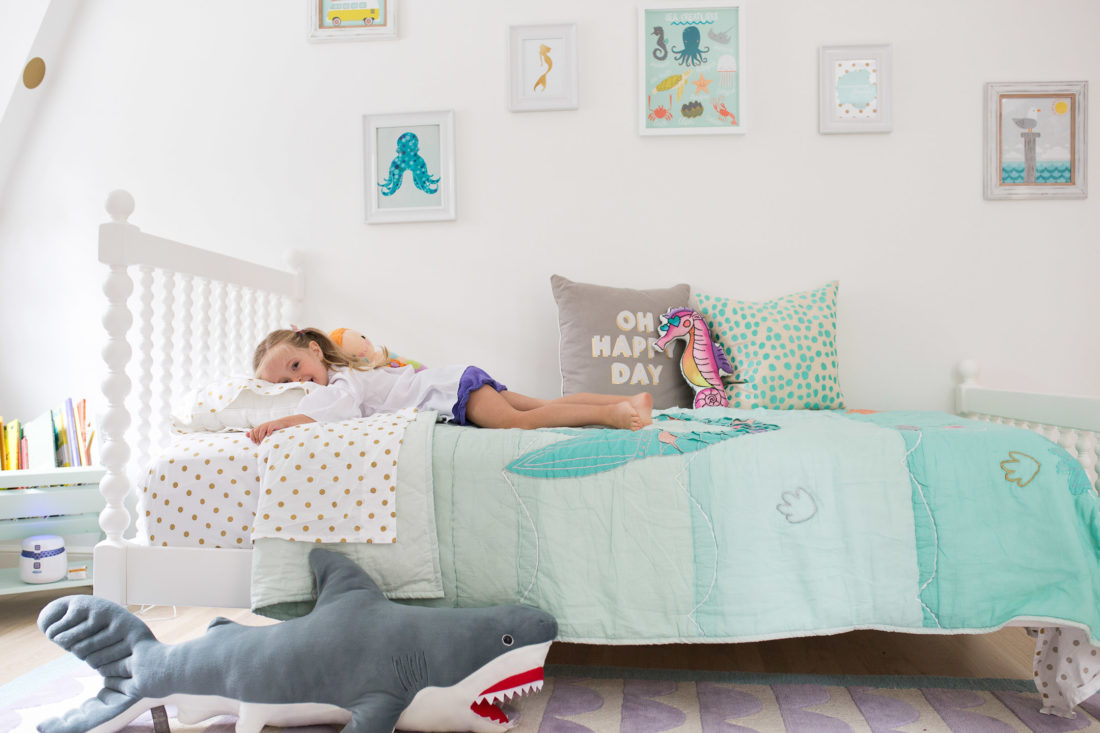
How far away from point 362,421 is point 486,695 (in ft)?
1.74

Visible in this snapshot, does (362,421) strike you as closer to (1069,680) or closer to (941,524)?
(941,524)

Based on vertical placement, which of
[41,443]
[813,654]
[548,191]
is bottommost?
[813,654]

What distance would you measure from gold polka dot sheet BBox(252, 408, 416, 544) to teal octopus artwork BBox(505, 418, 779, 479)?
219mm

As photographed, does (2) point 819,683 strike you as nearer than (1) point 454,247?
Yes

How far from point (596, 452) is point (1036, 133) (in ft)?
5.74

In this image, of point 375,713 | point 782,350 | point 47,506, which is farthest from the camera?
point 782,350

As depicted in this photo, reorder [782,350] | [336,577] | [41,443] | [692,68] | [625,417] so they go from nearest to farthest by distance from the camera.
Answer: [336,577] → [625,417] → [782,350] → [41,443] → [692,68]

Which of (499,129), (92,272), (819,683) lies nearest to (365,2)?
(499,129)

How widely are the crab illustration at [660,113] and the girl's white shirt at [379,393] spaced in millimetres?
1048

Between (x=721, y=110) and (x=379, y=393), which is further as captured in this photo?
(x=721, y=110)

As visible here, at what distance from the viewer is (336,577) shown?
112cm

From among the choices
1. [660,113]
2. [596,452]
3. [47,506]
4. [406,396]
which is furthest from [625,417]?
[47,506]

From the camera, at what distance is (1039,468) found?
3.76ft

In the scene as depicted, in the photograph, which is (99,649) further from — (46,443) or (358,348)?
(46,443)
